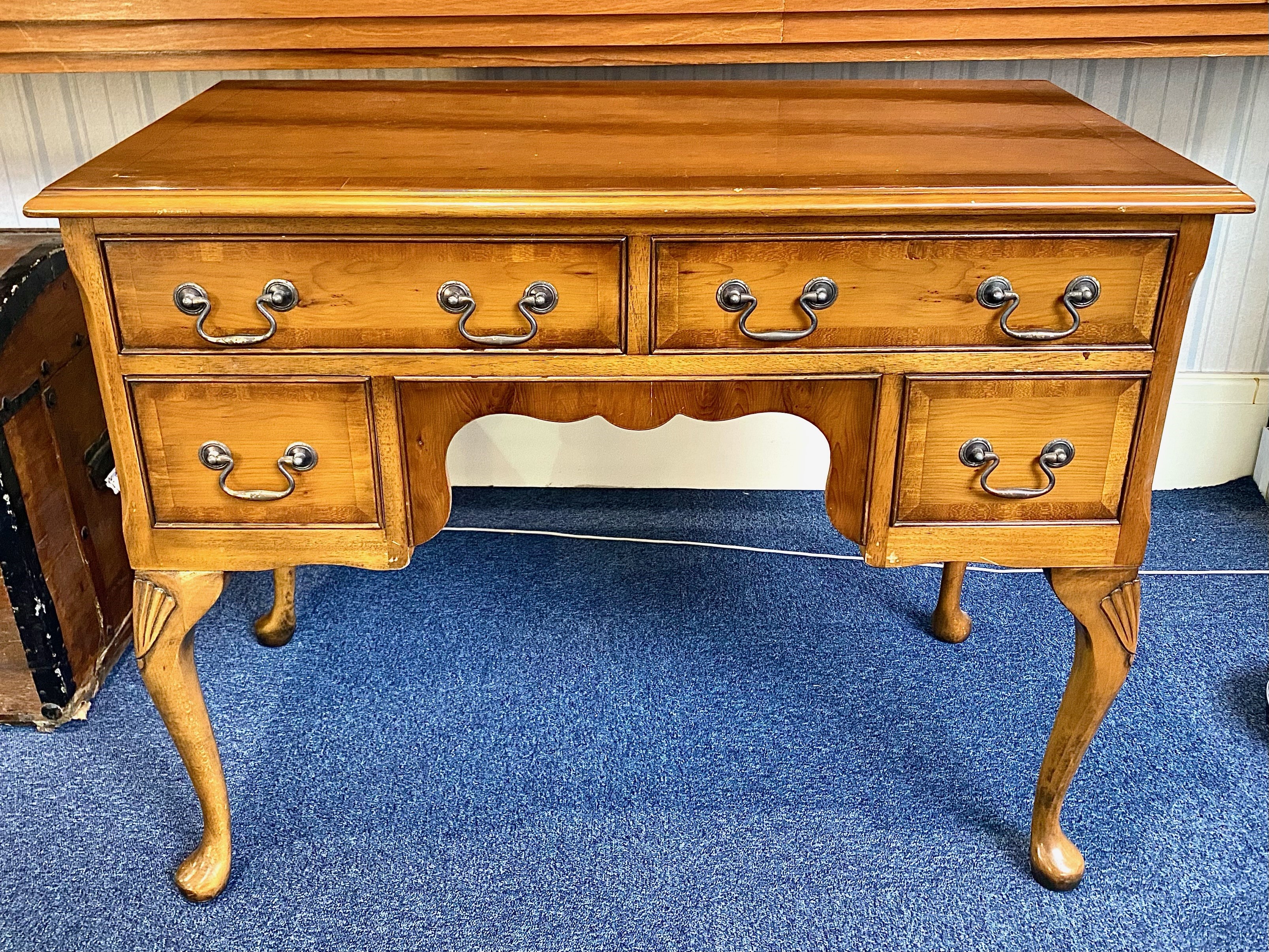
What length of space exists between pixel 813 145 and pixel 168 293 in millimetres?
698

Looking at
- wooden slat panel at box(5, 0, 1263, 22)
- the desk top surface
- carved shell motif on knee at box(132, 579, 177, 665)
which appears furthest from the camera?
wooden slat panel at box(5, 0, 1263, 22)

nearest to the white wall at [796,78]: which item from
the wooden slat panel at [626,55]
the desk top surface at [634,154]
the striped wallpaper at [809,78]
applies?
the striped wallpaper at [809,78]

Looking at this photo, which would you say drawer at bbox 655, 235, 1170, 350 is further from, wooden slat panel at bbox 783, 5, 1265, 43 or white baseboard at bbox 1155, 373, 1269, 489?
white baseboard at bbox 1155, 373, 1269, 489

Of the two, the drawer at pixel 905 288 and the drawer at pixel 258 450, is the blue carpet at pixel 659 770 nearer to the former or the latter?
the drawer at pixel 258 450

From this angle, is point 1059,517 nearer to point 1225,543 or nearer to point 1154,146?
point 1154,146

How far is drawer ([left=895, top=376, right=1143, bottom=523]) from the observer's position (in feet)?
3.74

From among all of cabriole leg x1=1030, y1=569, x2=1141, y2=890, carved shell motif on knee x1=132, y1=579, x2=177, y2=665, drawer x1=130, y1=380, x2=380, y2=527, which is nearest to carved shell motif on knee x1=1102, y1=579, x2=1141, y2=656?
cabriole leg x1=1030, y1=569, x2=1141, y2=890

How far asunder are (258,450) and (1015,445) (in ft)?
2.64

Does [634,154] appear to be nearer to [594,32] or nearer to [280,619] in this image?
[594,32]

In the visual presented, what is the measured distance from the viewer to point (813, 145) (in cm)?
122

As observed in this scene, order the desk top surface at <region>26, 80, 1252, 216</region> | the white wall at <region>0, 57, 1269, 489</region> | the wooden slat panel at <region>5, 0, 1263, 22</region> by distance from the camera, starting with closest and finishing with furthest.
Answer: the desk top surface at <region>26, 80, 1252, 216</region>
the wooden slat panel at <region>5, 0, 1263, 22</region>
the white wall at <region>0, 57, 1269, 489</region>

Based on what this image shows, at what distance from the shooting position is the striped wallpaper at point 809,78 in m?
1.87

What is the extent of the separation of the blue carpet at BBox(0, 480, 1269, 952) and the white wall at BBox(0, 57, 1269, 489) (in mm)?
202

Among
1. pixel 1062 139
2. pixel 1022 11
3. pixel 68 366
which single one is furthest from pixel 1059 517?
pixel 68 366
